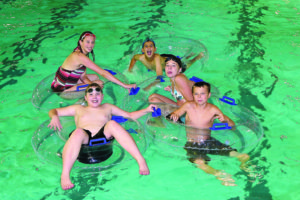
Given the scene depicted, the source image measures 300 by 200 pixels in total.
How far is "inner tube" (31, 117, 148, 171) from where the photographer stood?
11.9 feet

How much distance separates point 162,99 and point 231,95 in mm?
1074

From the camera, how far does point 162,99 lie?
4633 millimetres

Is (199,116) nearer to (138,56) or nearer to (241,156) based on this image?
(241,156)

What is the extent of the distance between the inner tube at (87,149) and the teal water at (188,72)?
0.32 feet

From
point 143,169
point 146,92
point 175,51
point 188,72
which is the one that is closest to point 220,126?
point 143,169

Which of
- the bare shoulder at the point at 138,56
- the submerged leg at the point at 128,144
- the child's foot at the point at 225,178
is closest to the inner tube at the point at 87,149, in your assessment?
the submerged leg at the point at 128,144

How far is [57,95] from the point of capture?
4.98 m

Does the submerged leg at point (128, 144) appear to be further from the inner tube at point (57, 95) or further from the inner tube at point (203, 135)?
the inner tube at point (57, 95)

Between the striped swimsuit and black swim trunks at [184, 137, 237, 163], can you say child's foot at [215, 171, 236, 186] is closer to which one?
black swim trunks at [184, 137, 237, 163]

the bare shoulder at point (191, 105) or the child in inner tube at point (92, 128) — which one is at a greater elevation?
the bare shoulder at point (191, 105)

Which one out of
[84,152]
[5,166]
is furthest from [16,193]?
[84,152]

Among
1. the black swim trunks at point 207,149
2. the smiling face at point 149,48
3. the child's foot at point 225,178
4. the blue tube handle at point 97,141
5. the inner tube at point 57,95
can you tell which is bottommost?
the child's foot at point 225,178

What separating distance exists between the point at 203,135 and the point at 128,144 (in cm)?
77

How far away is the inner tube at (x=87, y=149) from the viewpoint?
362 cm
